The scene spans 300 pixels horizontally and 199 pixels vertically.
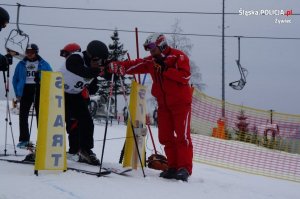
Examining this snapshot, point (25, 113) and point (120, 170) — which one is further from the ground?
point (25, 113)

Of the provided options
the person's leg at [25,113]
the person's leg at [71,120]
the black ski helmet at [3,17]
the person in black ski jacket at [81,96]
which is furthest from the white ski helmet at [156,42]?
the person's leg at [25,113]

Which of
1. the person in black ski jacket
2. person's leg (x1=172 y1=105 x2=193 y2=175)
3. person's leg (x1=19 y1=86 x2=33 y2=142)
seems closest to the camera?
the person in black ski jacket

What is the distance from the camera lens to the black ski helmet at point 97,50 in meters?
5.13

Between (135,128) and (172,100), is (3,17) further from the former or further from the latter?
(172,100)

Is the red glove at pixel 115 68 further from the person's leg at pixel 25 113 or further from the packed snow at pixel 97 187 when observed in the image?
the person's leg at pixel 25 113

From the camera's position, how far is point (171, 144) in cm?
549

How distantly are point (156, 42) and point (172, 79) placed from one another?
1.84ft

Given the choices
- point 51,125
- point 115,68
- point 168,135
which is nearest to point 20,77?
point 115,68

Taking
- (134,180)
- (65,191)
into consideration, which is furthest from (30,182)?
(134,180)

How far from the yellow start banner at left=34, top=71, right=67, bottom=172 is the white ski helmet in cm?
134

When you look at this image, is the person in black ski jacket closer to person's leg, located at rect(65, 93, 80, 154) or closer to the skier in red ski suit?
person's leg, located at rect(65, 93, 80, 154)

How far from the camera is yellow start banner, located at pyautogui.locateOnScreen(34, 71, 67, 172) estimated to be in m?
4.48

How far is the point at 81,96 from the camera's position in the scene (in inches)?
221

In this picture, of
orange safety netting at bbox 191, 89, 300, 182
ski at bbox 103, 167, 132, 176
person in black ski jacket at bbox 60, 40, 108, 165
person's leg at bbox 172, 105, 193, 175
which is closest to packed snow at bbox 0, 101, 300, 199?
ski at bbox 103, 167, 132, 176
